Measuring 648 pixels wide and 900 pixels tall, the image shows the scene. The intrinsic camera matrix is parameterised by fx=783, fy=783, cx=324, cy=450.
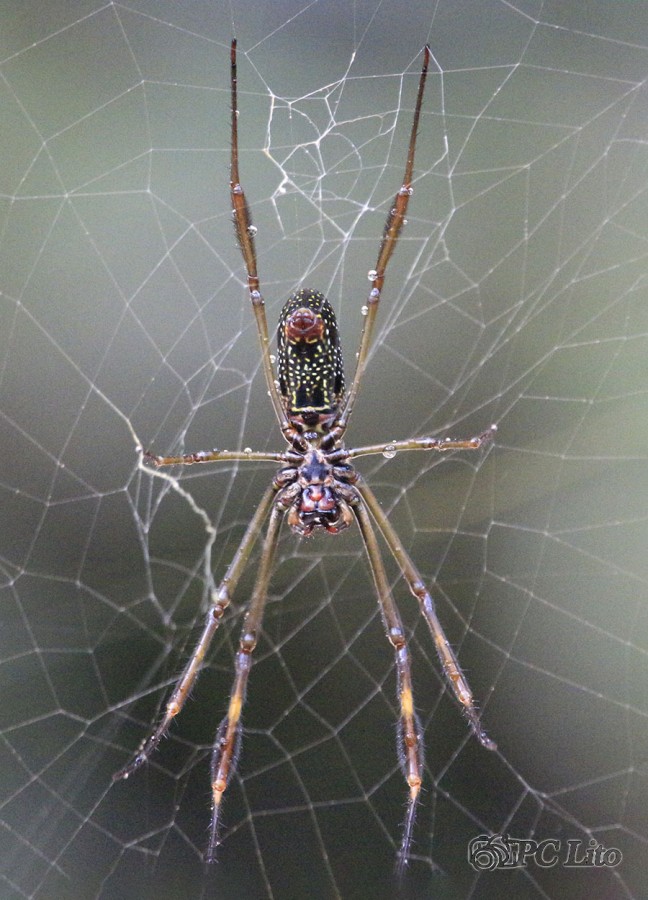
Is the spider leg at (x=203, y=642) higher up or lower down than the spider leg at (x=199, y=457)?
lower down

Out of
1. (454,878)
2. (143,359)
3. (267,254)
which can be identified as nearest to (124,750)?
(454,878)

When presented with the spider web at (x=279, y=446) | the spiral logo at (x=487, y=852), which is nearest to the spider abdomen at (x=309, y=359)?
the spider web at (x=279, y=446)

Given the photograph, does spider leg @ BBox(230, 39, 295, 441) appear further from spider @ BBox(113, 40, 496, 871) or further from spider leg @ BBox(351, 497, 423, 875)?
spider leg @ BBox(351, 497, 423, 875)

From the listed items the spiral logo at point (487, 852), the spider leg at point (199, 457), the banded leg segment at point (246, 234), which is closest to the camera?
the banded leg segment at point (246, 234)

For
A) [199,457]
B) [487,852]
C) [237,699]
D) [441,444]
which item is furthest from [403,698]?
[487,852]

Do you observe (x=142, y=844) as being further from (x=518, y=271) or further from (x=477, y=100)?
(x=477, y=100)

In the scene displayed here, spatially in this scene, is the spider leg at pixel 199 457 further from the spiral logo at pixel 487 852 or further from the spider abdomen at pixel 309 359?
the spiral logo at pixel 487 852
